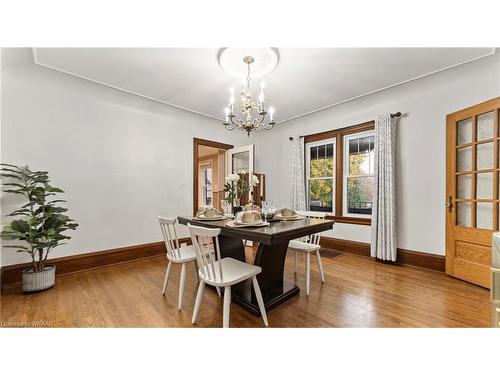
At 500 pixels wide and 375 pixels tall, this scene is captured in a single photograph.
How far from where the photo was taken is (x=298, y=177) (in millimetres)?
4438

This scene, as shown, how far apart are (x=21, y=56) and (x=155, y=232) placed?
2.78 metres

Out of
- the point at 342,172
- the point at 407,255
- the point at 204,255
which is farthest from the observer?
the point at 342,172

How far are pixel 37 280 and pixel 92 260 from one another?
27.4 inches

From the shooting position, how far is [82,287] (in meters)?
2.39

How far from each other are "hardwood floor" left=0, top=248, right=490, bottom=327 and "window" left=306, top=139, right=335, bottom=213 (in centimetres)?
169

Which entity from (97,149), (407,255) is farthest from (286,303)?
(97,149)

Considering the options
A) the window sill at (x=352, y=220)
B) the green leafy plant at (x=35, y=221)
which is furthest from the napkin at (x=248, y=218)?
the window sill at (x=352, y=220)

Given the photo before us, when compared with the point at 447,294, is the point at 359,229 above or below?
above

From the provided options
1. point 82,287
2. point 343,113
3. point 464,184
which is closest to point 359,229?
point 464,184

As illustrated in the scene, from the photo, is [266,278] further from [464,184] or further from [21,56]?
[21,56]

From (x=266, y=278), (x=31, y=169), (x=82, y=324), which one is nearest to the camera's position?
(x=82, y=324)

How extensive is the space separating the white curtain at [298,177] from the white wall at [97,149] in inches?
84.5

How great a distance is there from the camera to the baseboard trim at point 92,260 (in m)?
2.43

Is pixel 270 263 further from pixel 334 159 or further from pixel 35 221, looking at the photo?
pixel 334 159
